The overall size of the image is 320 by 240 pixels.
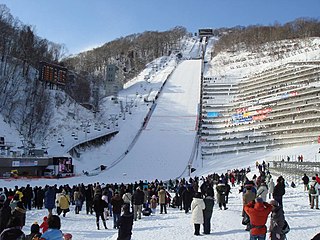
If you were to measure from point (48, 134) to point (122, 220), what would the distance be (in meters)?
37.5

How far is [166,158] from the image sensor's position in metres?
40.6

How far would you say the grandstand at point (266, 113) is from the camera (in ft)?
141

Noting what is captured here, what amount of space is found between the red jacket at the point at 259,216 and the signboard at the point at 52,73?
147 feet

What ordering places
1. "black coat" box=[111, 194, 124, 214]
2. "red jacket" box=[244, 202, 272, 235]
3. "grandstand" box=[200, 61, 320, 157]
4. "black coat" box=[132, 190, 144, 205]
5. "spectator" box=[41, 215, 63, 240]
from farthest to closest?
"grandstand" box=[200, 61, 320, 157] < "black coat" box=[132, 190, 144, 205] < "black coat" box=[111, 194, 124, 214] < "red jacket" box=[244, 202, 272, 235] < "spectator" box=[41, 215, 63, 240]

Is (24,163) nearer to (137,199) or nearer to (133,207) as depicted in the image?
(133,207)

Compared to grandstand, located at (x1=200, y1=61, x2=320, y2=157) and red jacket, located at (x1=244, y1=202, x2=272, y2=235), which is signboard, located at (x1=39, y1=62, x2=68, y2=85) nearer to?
grandstand, located at (x1=200, y1=61, x2=320, y2=157)

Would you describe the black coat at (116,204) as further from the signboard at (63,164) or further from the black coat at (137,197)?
the signboard at (63,164)

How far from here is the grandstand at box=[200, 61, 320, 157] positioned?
43125 mm

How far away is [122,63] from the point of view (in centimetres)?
14700

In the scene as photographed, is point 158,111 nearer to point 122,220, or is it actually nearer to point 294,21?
point 122,220

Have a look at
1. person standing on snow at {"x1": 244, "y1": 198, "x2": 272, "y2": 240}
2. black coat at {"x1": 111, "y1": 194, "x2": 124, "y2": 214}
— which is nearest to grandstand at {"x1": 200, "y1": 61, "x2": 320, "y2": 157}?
black coat at {"x1": 111, "y1": 194, "x2": 124, "y2": 214}

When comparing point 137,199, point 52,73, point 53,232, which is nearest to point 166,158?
point 52,73

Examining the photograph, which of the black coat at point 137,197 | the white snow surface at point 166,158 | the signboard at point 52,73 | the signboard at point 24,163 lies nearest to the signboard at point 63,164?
the white snow surface at point 166,158

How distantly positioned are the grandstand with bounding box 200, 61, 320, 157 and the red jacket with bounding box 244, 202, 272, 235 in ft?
115
